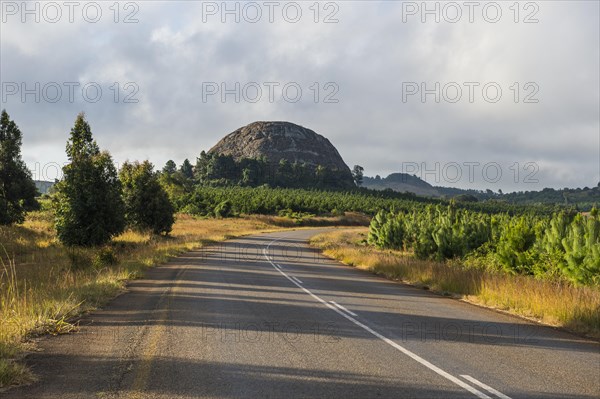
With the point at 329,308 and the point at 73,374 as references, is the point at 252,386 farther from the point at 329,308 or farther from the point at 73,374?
the point at 329,308

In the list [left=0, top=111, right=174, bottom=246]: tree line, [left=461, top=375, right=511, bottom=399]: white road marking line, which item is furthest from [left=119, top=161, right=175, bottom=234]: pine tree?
[left=461, top=375, right=511, bottom=399]: white road marking line

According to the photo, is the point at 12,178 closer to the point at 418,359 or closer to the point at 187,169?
the point at 418,359

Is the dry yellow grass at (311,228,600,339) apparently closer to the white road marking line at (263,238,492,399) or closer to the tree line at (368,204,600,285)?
the tree line at (368,204,600,285)

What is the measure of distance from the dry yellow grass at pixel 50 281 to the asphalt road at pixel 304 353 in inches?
15.5

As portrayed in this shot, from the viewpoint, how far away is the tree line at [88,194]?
24.0 metres

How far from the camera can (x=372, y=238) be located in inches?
1829

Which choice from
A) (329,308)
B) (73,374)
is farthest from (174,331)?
(329,308)

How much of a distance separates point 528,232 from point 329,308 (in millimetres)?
11003

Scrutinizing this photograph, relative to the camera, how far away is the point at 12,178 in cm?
3688

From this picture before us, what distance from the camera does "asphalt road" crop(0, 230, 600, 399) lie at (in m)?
5.43

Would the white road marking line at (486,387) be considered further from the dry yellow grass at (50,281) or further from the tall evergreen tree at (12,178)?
the tall evergreen tree at (12,178)

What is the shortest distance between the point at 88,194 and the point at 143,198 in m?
13.2

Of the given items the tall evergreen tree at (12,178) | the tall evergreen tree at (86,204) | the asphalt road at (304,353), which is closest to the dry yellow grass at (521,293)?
the asphalt road at (304,353)

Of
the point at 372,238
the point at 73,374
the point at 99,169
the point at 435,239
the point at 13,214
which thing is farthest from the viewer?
the point at 372,238
